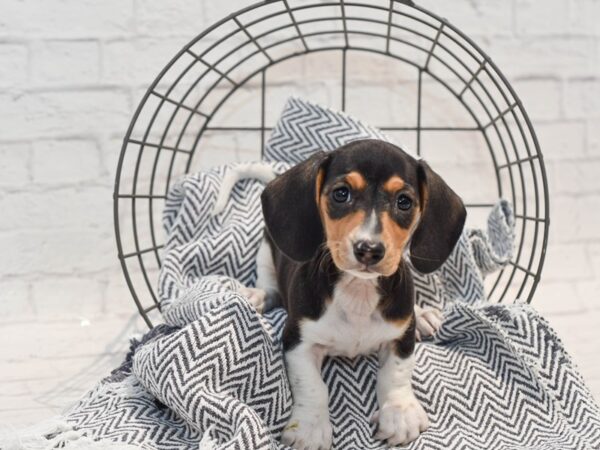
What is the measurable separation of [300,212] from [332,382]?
1.23 feet

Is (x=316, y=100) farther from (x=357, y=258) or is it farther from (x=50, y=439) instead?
(x=50, y=439)

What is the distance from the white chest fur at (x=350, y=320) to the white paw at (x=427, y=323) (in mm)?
258

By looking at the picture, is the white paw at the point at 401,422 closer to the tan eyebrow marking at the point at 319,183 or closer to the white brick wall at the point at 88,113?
the tan eyebrow marking at the point at 319,183

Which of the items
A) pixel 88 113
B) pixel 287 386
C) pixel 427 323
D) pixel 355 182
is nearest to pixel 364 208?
pixel 355 182

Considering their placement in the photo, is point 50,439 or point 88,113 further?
point 88,113

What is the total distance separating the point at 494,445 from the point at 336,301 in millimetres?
398

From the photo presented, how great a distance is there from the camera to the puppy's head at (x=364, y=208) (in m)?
1.45

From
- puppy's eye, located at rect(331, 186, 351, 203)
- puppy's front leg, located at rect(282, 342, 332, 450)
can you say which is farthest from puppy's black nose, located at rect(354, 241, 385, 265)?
puppy's front leg, located at rect(282, 342, 332, 450)

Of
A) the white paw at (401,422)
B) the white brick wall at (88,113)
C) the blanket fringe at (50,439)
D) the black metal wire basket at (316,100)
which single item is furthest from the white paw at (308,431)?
the black metal wire basket at (316,100)

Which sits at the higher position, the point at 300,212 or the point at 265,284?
the point at 300,212

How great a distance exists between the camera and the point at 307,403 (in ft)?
5.12

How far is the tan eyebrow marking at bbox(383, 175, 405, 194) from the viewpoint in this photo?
1489 mm

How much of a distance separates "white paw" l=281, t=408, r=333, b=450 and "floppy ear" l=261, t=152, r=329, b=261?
0.95 feet

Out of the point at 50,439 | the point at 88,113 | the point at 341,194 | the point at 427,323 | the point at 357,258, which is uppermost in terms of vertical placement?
the point at 88,113
